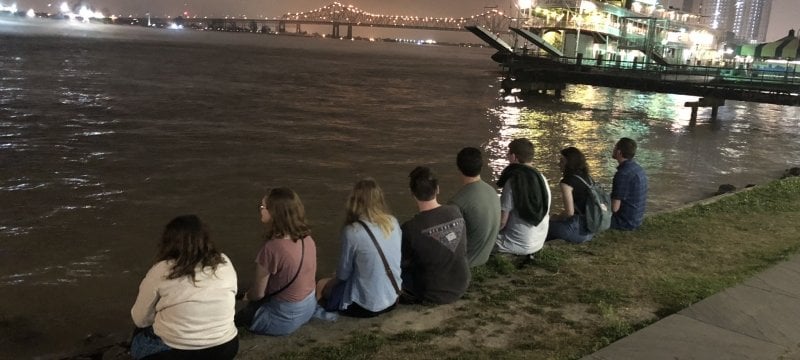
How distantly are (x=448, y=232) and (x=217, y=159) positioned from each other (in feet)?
45.7

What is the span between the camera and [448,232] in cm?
541

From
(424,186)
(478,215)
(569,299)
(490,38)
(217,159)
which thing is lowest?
(217,159)

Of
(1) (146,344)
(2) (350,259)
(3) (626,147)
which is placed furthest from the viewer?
(3) (626,147)

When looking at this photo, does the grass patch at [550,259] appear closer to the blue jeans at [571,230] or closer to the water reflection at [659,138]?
the blue jeans at [571,230]

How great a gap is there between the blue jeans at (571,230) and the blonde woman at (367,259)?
3100mm

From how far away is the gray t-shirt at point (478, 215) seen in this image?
611cm

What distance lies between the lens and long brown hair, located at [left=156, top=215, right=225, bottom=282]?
13.1 feet

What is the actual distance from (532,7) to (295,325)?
64.7 m

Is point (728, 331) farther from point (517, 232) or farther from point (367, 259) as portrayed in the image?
point (367, 259)

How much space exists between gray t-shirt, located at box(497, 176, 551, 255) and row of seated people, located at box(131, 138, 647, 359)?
0.01 meters

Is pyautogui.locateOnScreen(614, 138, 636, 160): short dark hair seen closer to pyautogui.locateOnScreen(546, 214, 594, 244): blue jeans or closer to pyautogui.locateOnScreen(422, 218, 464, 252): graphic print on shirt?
pyautogui.locateOnScreen(546, 214, 594, 244): blue jeans

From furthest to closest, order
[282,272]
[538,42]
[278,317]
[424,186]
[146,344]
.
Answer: [538,42] < [424,186] < [278,317] < [282,272] < [146,344]

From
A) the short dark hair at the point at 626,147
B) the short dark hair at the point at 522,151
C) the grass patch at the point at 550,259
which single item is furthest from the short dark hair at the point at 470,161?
the short dark hair at the point at 626,147

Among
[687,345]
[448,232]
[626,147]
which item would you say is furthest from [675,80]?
[448,232]
